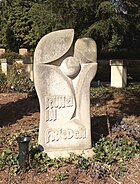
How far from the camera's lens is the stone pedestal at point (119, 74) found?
13.2 m

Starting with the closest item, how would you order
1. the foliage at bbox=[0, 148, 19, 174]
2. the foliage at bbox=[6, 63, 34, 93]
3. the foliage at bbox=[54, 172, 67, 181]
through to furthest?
the foliage at bbox=[54, 172, 67, 181] < the foliage at bbox=[0, 148, 19, 174] < the foliage at bbox=[6, 63, 34, 93]

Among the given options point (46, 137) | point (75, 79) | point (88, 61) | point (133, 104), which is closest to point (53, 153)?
point (46, 137)

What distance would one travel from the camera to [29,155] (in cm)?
470

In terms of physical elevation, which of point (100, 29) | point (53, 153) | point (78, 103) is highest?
point (100, 29)

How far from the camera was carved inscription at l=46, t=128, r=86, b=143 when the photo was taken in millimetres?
4969

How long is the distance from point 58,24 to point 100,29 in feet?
6.39

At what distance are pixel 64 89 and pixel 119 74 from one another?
8.89m

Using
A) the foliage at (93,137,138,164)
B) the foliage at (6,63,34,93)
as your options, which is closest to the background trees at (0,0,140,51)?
the foliage at (6,63,34,93)

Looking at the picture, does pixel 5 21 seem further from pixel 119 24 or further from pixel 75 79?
pixel 75 79

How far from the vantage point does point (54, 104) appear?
489cm

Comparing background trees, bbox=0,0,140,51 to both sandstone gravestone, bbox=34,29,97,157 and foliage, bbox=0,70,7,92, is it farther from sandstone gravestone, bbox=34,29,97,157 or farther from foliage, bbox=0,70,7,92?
sandstone gravestone, bbox=34,29,97,157

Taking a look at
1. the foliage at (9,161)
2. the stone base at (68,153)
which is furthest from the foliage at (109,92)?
the foliage at (9,161)

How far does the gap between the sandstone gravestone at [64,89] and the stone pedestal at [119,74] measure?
827 centimetres

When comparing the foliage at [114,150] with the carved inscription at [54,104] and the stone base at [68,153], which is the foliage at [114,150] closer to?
the stone base at [68,153]
